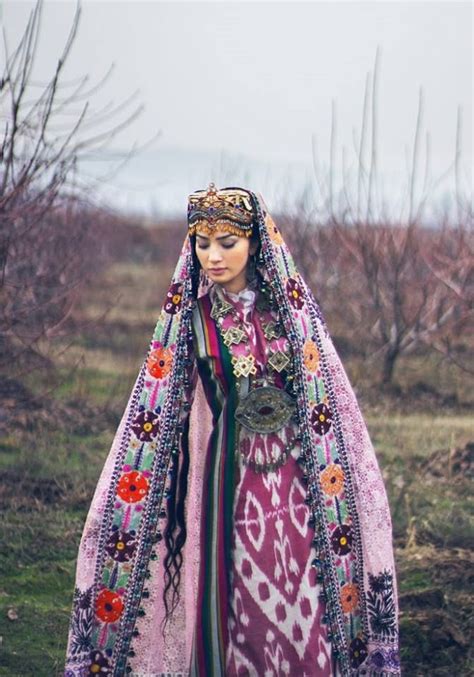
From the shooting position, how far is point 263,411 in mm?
3539

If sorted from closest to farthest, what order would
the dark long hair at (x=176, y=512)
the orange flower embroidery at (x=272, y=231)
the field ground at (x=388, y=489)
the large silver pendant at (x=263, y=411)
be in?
the large silver pendant at (x=263, y=411) < the orange flower embroidery at (x=272, y=231) < the dark long hair at (x=176, y=512) < the field ground at (x=388, y=489)

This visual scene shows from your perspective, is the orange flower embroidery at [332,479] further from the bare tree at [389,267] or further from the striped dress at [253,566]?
the bare tree at [389,267]

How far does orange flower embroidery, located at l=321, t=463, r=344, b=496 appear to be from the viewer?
11.9 ft

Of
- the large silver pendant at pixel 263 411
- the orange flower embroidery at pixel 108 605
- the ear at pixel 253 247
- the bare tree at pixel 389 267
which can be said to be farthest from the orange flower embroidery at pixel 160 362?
the bare tree at pixel 389 267

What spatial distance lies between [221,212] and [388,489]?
3.18 metres

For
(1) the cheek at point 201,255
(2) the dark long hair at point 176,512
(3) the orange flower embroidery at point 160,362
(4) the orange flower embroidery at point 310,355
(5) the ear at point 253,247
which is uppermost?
(5) the ear at point 253,247

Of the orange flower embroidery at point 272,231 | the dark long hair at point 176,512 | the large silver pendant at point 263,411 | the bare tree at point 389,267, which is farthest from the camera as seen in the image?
the bare tree at point 389,267

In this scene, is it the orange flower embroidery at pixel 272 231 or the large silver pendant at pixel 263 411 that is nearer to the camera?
the large silver pendant at pixel 263 411

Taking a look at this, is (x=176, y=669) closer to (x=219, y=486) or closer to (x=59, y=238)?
(x=219, y=486)

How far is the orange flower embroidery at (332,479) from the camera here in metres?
3.62

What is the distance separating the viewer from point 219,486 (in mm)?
3574

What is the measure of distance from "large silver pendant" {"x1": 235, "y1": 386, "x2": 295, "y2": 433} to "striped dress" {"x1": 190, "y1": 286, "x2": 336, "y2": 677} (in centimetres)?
3

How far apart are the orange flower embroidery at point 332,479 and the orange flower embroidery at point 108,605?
70 centimetres

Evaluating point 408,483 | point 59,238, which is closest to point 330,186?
point 59,238
